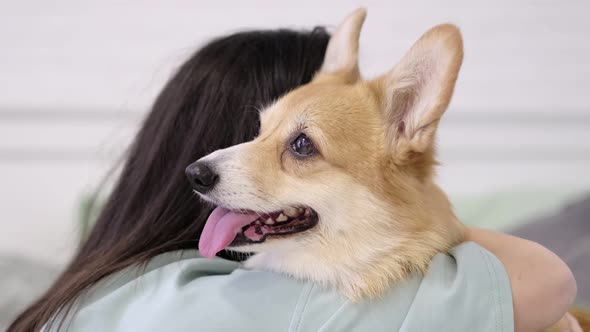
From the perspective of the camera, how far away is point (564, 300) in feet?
3.26

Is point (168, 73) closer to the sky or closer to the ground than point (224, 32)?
closer to the ground

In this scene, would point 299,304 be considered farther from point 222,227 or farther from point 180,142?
point 180,142

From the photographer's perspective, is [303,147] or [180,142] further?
[180,142]

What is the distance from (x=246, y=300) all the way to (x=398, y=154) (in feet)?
1.14

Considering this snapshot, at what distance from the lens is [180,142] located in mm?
1194

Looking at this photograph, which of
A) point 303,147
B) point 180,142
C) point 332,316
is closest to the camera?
point 332,316

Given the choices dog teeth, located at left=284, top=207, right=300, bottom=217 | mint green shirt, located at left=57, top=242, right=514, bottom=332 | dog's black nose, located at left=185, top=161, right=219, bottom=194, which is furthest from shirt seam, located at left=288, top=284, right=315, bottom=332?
dog's black nose, located at left=185, top=161, right=219, bottom=194

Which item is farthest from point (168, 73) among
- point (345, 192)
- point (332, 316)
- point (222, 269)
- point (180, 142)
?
point (332, 316)

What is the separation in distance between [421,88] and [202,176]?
392mm

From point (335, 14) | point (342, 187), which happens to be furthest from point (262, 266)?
point (335, 14)

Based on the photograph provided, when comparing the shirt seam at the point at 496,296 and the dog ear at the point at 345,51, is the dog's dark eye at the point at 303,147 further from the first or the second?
the shirt seam at the point at 496,296

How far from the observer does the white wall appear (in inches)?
84.9

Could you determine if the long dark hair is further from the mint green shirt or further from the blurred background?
the blurred background

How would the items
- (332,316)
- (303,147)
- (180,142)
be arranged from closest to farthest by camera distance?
1. (332,316)
2. (303,147)
3. (180,142)
